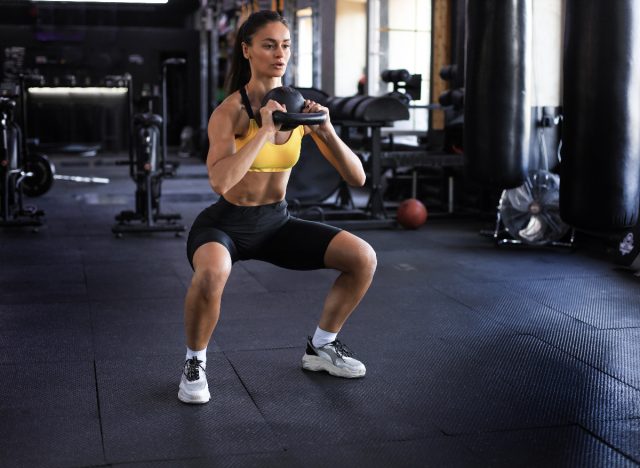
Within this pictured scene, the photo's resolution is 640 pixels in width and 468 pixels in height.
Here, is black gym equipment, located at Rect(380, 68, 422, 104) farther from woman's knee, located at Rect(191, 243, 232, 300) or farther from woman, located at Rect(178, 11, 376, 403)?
woman's knee, located at Rect(191, 243, 232, 300)

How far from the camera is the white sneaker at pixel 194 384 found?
109 inches

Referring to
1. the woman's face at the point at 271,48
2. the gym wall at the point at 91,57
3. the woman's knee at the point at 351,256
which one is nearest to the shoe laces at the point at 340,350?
the woman's knee at the point at 351,256

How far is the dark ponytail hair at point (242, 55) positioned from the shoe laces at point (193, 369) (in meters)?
0.87

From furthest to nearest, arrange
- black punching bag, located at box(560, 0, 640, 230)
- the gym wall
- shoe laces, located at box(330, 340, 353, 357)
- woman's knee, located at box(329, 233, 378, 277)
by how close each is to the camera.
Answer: the gym wall → shoe laces, located at box(330, 340, 353, 357) → woman's knee, located at box(329, 233, 378, 277) → black punching bag, located at box(560, 0, 640, 230)

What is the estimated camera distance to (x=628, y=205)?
2.49 metres

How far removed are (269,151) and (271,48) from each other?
0.32 m

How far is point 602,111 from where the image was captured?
96.0 inches

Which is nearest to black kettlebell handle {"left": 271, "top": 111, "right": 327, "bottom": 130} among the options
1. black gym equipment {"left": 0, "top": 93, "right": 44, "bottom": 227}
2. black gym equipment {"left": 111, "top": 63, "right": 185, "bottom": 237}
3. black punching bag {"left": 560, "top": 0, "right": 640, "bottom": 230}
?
black punching bag {"left": 560, "top": 0, "right": 640, "bottom": 230}

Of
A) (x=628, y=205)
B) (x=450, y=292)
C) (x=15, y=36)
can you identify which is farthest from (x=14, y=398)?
(x=15, y=36)

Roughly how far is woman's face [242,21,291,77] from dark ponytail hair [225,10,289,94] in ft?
0.12

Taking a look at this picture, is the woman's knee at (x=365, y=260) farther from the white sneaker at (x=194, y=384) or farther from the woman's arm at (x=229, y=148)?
the white sneaker at (x=194, y=384)

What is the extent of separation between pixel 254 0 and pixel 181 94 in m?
5.00

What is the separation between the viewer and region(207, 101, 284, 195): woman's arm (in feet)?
8.39

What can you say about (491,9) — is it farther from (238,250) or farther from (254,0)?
(254,0)
